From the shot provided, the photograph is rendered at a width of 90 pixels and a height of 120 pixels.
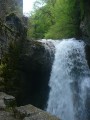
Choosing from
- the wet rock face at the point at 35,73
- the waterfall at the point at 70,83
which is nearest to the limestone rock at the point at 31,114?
the waterfall at the point at 70,83

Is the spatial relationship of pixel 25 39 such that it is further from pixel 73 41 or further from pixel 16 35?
pixel 73 41

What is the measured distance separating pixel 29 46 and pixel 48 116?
658 cm

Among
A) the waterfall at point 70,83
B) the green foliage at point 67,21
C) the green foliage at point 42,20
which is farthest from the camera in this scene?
the green foliage at point 42,20

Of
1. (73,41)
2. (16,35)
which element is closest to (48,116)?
(16,35)

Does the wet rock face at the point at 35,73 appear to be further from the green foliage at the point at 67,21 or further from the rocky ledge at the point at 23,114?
the rocky ledge at the point at 23,114

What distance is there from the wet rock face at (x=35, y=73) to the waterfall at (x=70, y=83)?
459 mm

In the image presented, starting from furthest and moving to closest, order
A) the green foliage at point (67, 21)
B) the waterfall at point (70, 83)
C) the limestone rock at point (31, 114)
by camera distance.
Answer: the green foliage at point (67, 21) → the waterfall at point (70, 83) → the limestone rock at point (31, 114)

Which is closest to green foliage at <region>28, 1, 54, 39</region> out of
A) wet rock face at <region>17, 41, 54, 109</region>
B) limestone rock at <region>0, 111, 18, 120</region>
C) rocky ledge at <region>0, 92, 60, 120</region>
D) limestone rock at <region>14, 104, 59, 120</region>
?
wet rock face at <region>17, 41, 54, 109</region>

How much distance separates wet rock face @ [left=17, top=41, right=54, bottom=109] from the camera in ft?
39.2

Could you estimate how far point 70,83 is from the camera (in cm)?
1201

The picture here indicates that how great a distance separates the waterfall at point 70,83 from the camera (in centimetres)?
1113

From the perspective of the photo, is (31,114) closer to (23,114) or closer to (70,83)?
(23,114)

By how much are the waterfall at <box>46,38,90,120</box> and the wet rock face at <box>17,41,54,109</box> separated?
1.51 ft

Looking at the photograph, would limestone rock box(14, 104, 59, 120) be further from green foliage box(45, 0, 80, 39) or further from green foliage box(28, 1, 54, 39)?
green foliage box(28, 1, 54, 39)
